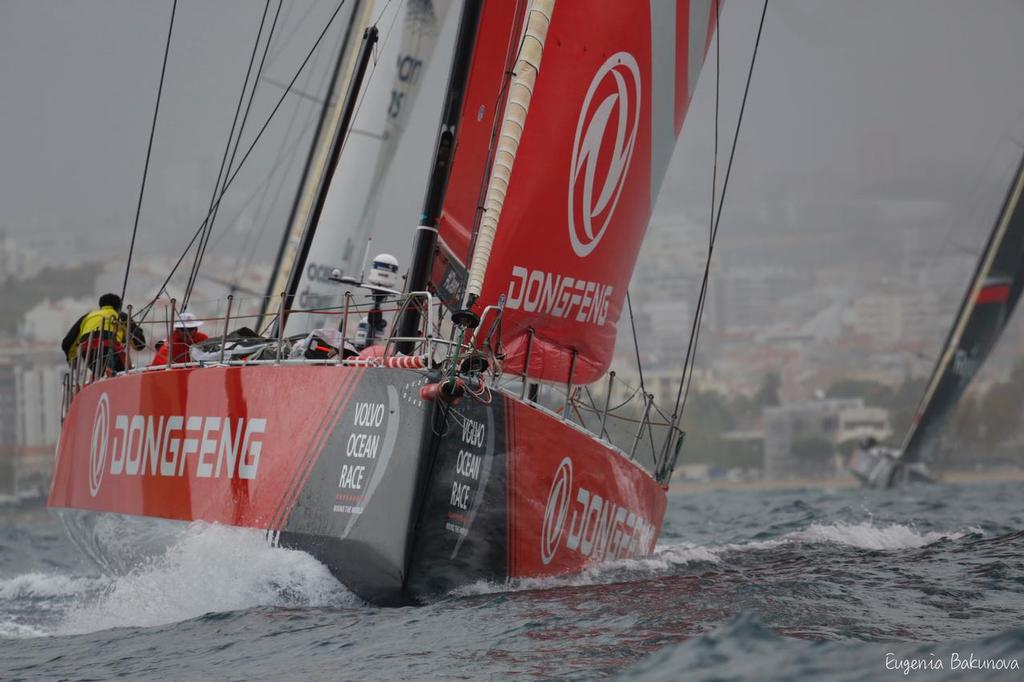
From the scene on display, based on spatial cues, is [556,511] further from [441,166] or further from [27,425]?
[27,425]

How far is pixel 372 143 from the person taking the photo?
39.0ft

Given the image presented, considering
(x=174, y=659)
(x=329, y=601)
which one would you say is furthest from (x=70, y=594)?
(x=174, y=659)

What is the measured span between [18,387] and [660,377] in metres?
39.5

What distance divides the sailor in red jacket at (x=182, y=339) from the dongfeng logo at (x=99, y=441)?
22.9 inches

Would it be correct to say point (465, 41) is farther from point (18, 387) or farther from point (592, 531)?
point (18, 387)

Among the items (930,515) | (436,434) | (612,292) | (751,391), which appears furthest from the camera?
(751,391)

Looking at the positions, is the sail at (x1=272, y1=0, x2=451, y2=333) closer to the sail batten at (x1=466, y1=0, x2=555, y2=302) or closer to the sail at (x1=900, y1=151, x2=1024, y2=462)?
the sail batten at (x1=466, y1=0, x2=555, y2=302)

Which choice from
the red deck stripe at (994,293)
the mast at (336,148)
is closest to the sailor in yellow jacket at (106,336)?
the mast at (336,148)

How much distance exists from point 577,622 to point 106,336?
16.2 feet

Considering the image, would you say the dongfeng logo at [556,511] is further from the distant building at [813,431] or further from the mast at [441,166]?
the distant building at [813,431]

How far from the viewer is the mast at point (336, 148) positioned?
8.76m

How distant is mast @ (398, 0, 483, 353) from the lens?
6.54 metres

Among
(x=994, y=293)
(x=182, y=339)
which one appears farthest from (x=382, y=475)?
(x=994, y=293)

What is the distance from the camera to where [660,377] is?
274 ft
